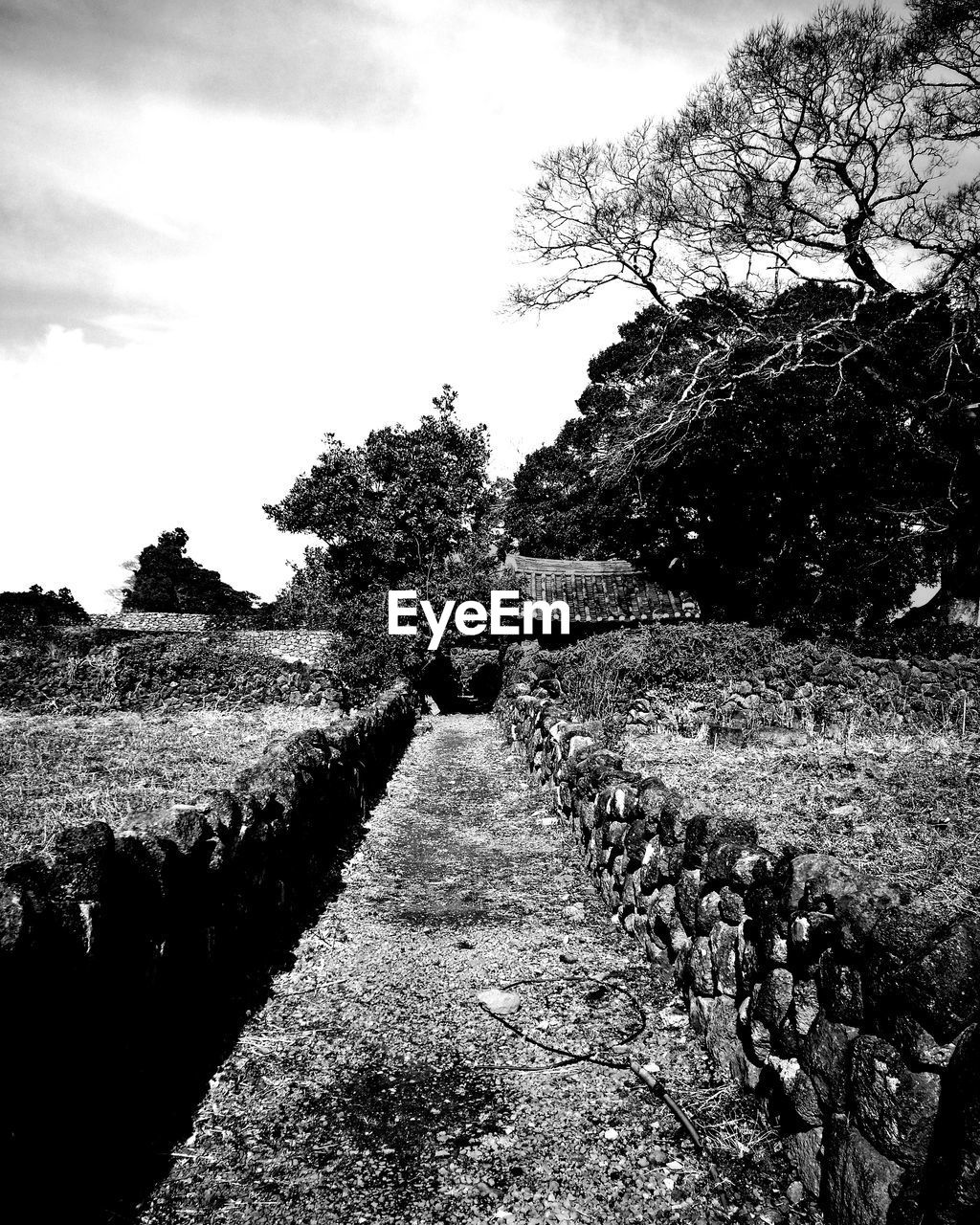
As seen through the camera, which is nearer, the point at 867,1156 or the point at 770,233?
the point at 867,1156

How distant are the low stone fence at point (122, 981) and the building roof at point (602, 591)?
1732cm

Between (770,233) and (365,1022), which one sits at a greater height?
(770,233)

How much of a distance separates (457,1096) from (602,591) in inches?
790

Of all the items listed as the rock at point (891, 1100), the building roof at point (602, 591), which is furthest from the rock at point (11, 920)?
the building roof at point (602, 591)

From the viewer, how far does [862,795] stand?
6.28m

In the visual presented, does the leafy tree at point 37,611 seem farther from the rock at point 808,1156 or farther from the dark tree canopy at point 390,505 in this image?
the rock at point 808,1156

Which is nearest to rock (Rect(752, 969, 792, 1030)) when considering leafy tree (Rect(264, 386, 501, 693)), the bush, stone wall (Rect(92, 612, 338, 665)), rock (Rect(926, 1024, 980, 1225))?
rock (Rect(926, 1024, 980, 1225))

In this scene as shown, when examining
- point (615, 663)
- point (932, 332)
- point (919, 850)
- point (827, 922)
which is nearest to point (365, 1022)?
point (827, 922)

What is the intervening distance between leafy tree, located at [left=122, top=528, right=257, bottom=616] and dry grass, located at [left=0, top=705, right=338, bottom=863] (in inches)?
1295

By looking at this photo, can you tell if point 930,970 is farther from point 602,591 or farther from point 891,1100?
point 602,591

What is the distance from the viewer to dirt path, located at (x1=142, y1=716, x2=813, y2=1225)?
8.82 ft

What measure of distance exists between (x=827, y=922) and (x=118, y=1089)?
2.81 meters

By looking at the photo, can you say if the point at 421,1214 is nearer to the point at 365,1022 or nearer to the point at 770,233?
the point at 365,1022

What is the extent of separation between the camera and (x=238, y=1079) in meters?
3.42
